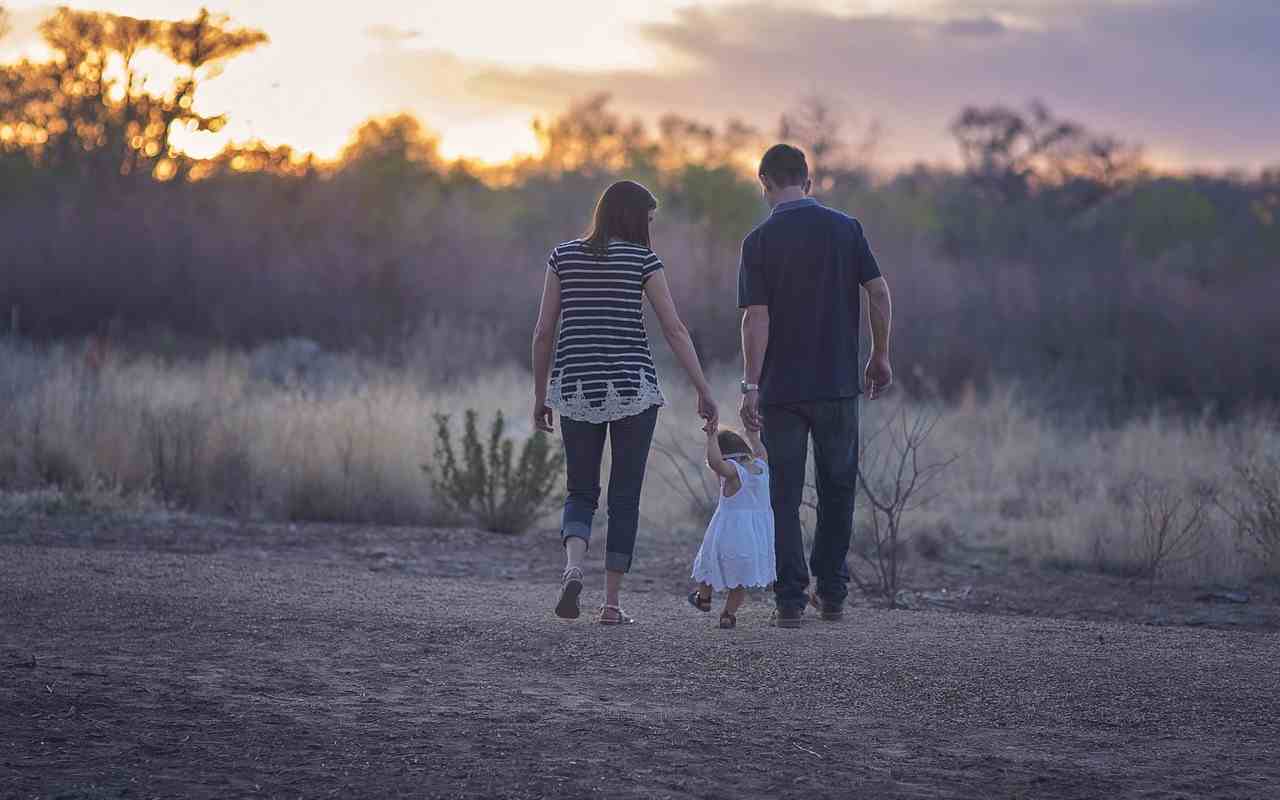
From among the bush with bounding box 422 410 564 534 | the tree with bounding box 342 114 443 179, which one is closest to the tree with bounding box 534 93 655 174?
the tree with bounding box 342 114 443 179

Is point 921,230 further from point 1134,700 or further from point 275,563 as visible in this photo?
point 1134,700

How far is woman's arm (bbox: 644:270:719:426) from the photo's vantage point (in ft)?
20.6

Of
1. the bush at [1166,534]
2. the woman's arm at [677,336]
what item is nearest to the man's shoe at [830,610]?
the woman's arm at [677,336]

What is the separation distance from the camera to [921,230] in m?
37.6

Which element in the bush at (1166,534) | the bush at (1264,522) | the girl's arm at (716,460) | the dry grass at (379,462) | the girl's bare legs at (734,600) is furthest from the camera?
the dry grass at (379,462)

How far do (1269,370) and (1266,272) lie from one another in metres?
5.09

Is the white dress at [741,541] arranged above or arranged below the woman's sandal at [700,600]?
above

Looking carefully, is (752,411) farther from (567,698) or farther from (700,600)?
(567,698)

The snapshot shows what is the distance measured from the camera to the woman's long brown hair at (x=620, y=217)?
633 centimetres

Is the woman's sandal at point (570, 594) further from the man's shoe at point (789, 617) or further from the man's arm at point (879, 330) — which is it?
the man's arm at point (879, 330)

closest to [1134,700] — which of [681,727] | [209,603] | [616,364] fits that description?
[681,727]

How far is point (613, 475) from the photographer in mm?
6504

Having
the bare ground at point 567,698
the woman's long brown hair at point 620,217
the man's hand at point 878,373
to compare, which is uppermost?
the woman's long brown hair at point 620,217

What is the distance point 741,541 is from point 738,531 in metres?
0.04
